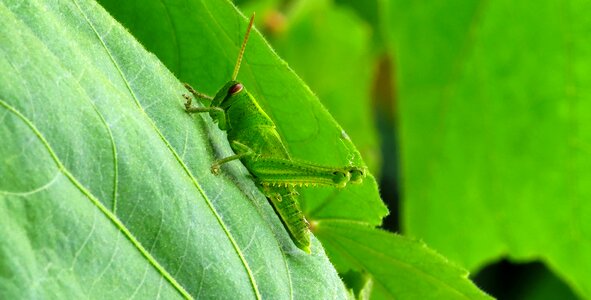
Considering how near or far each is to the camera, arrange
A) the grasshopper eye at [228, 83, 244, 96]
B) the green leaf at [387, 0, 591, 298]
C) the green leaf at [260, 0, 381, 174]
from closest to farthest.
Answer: the grasshopper eye at [228, 83, 244, 96] → the green leaf at [387, 0, 591, 298] → the green leaf at [260, 0, 381, 174]

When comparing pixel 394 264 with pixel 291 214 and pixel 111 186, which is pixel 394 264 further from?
pixel 111 186

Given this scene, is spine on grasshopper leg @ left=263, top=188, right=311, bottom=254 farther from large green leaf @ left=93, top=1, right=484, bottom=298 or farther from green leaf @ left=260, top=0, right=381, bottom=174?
green leaf @ left=260, top=0, right=381, bottom=174

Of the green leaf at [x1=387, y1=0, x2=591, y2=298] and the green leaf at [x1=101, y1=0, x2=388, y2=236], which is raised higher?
the green leaf at [x1=101, y1=0, x2=388, y2=236]

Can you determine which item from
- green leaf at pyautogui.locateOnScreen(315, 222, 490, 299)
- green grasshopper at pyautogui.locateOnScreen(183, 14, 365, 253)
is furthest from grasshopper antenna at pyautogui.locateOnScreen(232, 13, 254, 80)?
green leaf at pyautogui.locateOnScreen(315, 222, 490, 299)

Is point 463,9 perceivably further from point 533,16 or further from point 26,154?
point 26,154

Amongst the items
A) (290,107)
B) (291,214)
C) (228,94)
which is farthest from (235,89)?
(291,214)

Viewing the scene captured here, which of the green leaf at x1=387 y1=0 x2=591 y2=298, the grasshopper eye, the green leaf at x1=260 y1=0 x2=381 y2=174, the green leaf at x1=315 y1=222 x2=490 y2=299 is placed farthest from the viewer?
the green leaf at x1=260 y1=0 x2=381 y2=174

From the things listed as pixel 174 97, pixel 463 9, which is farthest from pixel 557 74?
pixel 174 97
